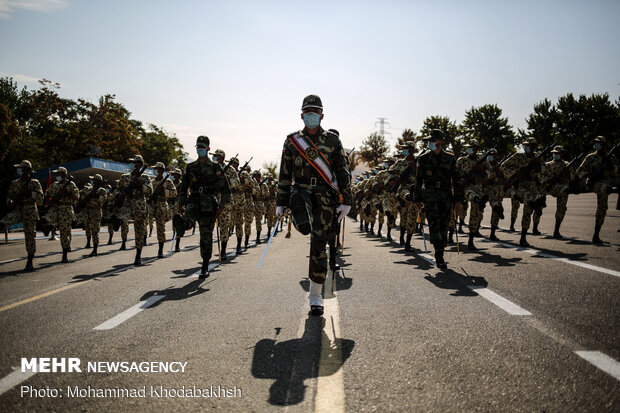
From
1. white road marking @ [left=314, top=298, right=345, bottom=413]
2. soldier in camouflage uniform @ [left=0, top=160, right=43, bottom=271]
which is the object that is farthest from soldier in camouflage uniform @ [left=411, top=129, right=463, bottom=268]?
soldier in camouflage uniform @ [left=0, top=160, right=43, bottom=271]

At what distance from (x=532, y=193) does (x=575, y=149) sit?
50229mm

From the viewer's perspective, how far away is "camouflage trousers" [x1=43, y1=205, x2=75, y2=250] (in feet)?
32.4

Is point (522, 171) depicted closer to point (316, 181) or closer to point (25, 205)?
point (316, 181)

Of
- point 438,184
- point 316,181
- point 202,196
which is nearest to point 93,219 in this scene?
point 202,196

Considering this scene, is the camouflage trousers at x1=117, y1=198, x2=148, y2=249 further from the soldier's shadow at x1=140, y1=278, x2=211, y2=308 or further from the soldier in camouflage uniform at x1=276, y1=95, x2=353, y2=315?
the soldier in camouflage uniform at x1=276, y1=95, x2=353, y2=315

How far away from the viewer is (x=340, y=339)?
3.58 metres

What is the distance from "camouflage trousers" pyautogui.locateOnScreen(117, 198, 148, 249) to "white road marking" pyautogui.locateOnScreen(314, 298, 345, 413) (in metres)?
6.73

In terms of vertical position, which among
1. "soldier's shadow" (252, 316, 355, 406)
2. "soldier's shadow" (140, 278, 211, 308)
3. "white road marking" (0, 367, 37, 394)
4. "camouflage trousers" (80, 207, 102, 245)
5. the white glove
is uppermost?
the white glove

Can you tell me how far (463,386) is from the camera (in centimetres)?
254

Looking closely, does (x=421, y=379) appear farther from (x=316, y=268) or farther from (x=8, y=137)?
(x=8, y=137)

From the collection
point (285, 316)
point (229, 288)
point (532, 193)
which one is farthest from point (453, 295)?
point (532, 193)

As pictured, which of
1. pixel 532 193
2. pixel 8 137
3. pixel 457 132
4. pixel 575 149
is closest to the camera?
pixel 532 193

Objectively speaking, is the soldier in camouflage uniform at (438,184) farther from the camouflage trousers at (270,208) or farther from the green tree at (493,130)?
the green tree at (493,130)

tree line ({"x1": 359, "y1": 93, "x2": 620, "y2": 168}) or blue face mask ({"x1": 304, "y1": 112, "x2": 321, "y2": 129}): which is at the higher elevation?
tree line ({"x1": 359, "y1": 93, "x2": 620, "y2": 168})
